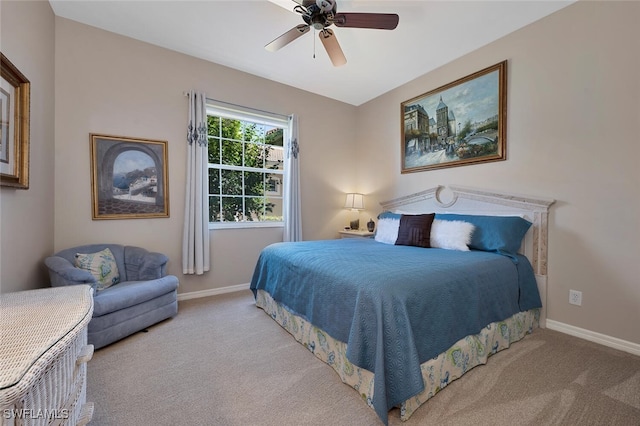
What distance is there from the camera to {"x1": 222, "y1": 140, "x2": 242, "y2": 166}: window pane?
366 centimetres

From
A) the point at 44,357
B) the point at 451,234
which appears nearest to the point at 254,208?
the point at 451,234

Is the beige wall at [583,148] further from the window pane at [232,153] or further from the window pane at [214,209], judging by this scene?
the window pane at [214,209]

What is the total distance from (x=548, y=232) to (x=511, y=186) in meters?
0.54

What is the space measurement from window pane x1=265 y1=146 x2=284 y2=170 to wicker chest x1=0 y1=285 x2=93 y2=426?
295 centimetres

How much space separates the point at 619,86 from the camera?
2.15 meters

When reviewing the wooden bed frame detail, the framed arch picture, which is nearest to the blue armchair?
the framed arch picture

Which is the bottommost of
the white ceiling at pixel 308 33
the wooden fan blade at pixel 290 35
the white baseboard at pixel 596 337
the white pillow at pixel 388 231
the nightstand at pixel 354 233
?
the white baseboard at pixel 596 337

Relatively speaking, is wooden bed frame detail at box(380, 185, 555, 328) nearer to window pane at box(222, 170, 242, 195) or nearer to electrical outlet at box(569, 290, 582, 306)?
electrical outlet at box(569, 290, 582, 306)

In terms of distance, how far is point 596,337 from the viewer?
2.25 metres

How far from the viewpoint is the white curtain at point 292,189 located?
3.89m

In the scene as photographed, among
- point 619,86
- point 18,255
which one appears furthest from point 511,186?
point 18,255

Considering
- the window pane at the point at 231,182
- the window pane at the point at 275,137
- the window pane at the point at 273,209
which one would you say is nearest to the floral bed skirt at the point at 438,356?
the window pane at the point at 273,209

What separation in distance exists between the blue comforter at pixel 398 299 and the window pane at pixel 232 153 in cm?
182

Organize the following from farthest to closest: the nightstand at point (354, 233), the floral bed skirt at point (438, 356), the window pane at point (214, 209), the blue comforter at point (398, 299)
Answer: the nightstand at point (354, 233), the window pane at point (214, 209), the floral bed skirt at point (438, 356), the blue comforter at point (398, 299)
